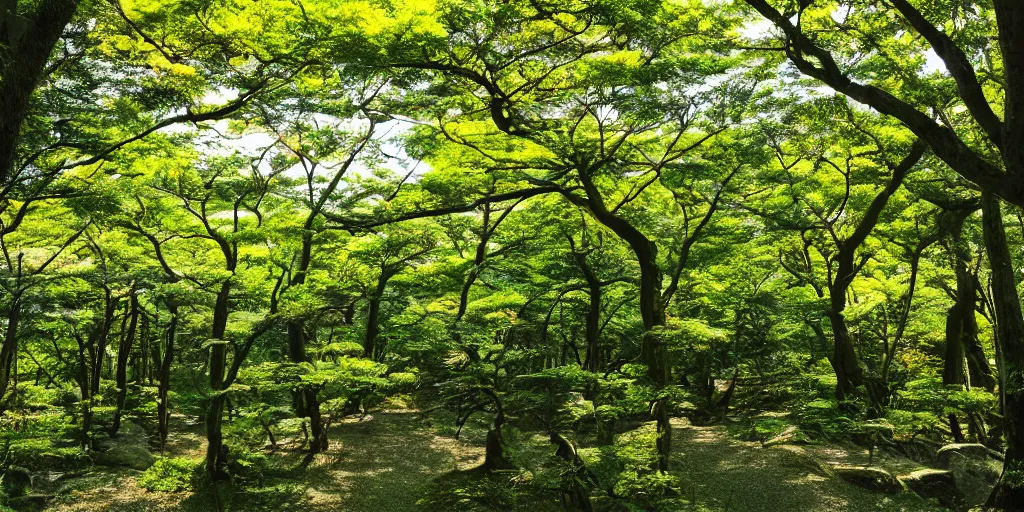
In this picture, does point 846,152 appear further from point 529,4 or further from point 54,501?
point 54,501

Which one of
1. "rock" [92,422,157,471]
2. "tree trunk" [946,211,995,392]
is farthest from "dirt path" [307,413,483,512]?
"tree trunk" [946,211,995,392]

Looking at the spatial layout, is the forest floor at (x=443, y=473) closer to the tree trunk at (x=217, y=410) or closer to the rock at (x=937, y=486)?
the rock at (x=937, y=486)

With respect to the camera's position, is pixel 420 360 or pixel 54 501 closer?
pixel 54 501

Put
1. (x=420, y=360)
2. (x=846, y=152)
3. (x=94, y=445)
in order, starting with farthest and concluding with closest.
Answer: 1. (x=420, y=360)
2. (x=94, y=445)
3. (x=846, y=152)

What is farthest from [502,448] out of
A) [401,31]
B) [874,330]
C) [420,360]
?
[874,330]

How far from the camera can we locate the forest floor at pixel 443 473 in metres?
9.07

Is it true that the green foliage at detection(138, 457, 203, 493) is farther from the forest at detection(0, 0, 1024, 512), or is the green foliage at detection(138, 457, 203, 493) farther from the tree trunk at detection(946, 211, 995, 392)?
the tree trunk at detection(946, 211, 995, 392)

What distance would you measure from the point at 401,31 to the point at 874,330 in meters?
14.1

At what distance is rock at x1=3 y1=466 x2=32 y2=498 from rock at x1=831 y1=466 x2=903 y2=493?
1331cm

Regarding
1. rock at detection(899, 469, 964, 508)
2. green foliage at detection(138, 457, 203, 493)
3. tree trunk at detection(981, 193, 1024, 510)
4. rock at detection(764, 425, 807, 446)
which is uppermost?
tree trunk at detection(981, 193, 1024, 510)

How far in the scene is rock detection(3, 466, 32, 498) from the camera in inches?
381

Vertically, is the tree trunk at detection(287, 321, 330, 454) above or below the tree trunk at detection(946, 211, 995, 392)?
below

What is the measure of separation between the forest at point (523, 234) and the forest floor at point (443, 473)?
0.09 meters

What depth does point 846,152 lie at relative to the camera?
1131cm
